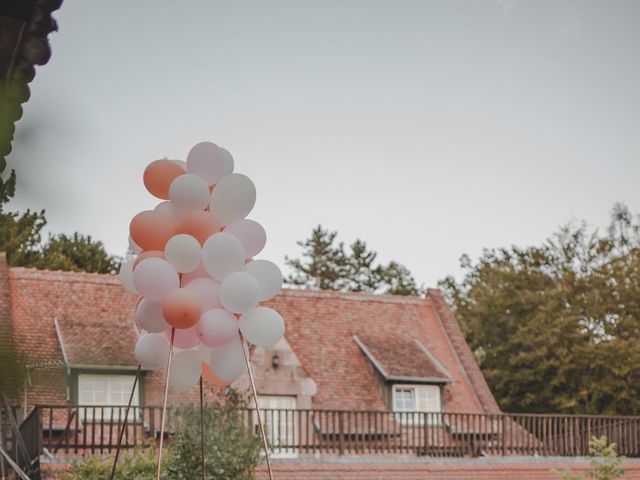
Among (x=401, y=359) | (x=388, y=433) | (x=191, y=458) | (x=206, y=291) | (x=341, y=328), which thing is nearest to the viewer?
(x=206, y=291)

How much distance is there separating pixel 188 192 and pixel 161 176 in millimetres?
418

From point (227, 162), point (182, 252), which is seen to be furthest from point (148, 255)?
point (227, 162)

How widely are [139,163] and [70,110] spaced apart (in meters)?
0.37

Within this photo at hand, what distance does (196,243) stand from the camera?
620 centimetres

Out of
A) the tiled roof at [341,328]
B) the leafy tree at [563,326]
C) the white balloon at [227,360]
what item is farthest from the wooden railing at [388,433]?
the white balloon at [227,360]

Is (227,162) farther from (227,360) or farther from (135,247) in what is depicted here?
(227,360)

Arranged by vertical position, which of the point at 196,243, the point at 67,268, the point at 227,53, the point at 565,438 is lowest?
the point at 565,438

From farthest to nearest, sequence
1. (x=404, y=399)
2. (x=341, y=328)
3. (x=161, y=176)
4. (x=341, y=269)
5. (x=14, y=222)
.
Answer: (x=341, y=269) < (x=341, y=328) < (x=404, y=399) < (x=161, y=176) < (x=14, y=222)

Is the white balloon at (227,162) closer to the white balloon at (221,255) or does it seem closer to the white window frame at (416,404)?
the white balloon at (221,255)

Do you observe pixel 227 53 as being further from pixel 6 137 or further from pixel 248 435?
pixel 248 435

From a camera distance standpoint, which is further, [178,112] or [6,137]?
[178,112]

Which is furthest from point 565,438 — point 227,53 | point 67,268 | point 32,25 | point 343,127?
point 32,25

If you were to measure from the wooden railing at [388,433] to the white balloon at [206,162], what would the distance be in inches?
457

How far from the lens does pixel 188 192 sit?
20.6ft
